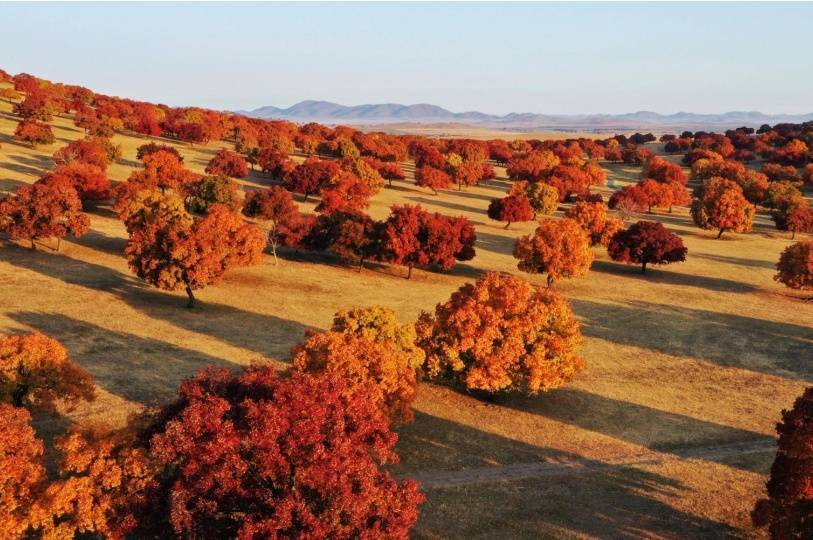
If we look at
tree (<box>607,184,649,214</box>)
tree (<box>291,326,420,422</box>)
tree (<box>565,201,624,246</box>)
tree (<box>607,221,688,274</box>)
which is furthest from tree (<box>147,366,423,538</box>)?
tree (<box>607,184,649,214</box>)

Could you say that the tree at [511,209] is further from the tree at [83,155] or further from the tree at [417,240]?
the tree at [83,155]

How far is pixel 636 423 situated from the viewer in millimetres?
37875

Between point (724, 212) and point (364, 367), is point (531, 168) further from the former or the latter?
point (364, 367)

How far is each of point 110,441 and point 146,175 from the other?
69.3 m

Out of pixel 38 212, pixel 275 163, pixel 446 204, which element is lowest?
pixel 38 212

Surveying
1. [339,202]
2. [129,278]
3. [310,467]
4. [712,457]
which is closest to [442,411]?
[712,457]

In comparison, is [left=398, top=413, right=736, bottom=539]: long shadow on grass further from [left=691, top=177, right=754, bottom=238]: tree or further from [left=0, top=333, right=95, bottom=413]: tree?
[left=691, top=177, right=754, bottom=238]: tree

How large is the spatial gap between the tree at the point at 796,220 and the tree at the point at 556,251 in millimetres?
54476

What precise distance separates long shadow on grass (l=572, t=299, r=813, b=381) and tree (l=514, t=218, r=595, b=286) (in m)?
3.85

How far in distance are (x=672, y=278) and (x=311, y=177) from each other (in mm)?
57847

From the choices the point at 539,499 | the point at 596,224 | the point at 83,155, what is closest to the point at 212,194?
the point at 83,155

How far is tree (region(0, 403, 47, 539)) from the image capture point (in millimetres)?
21500

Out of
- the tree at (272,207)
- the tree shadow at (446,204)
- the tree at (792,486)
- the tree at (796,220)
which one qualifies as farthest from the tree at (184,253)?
the tree at (796,220)

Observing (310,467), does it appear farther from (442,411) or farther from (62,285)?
(62,285)
